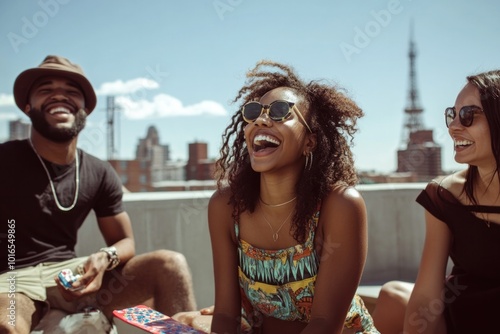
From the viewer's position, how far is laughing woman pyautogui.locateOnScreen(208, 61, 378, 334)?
79.4 inches

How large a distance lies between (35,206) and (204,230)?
1616 mm

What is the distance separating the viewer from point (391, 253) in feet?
16.2

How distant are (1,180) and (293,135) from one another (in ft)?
5.94

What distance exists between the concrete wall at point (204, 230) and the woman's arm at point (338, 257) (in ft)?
7.08

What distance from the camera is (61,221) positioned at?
2.91 meters

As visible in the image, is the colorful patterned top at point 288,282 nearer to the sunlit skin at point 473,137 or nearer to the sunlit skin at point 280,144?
the sunlit skin at point 280,144

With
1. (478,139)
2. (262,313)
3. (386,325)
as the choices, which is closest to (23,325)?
(262,313)

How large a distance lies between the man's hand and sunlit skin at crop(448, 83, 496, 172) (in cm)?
202

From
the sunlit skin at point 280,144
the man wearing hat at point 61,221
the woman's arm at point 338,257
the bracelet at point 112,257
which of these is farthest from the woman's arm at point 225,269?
the bracelet at point 112,257

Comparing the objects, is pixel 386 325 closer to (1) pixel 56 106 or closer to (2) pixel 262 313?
(2) pixel 262 313

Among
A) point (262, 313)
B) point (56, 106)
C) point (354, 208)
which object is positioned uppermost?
point (56, 106)

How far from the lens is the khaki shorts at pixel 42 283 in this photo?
2619 mm

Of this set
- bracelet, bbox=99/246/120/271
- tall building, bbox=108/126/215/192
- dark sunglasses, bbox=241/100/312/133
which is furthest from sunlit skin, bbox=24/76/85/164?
tall building, bbox=108/126/215/192

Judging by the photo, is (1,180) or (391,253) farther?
(391,253)
